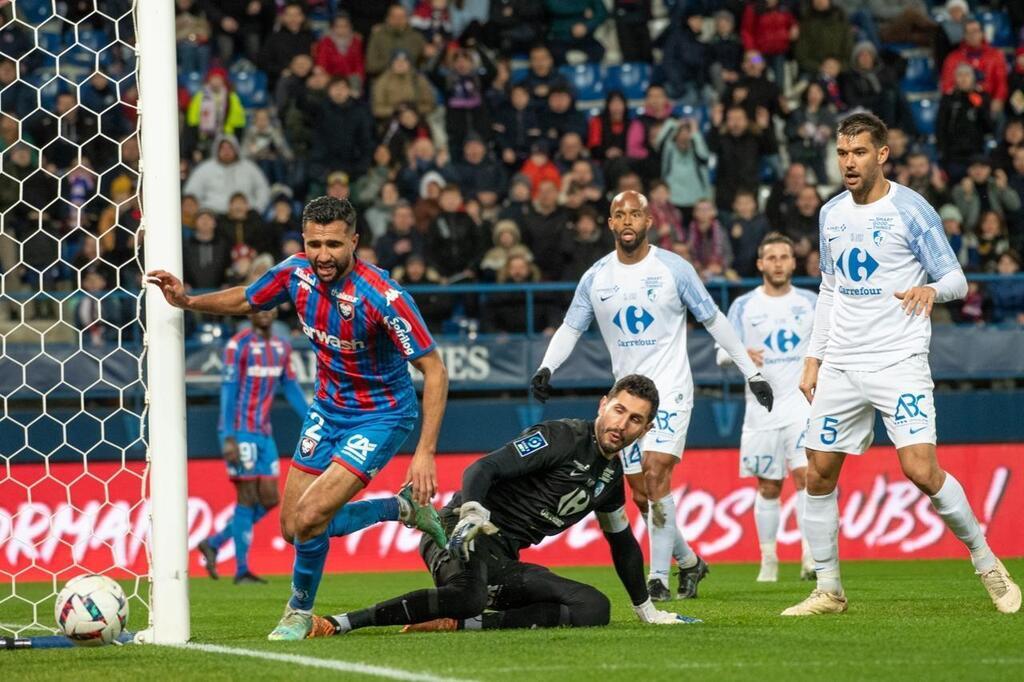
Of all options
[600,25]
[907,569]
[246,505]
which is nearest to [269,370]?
[246,505]

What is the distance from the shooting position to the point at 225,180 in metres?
17.7

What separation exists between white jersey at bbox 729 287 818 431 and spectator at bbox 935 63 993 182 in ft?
25.4

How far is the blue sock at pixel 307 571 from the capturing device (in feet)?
23.9

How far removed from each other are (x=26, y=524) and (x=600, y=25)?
10791mm

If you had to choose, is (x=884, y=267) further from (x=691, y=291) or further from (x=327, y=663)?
(x=327, y=663)

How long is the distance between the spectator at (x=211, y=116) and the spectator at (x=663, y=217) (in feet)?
17.0

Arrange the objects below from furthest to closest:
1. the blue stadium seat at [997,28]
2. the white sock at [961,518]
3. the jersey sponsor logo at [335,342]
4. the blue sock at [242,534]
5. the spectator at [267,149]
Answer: the blue stadium seat at [997,28]
the spectator at [267,149]
the blue sock at [242,534]
the white sock at [961,518]
the jersey sponsor logo at [335,342]

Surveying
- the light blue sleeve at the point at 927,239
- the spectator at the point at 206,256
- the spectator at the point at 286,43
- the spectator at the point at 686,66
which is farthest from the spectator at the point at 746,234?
the light blue sleeve at the point at 927,239

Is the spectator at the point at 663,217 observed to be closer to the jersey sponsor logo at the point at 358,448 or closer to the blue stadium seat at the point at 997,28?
the blue stadium seat at the point at 997,28

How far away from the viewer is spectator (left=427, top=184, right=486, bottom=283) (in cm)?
1673

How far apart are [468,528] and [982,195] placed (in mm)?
13296

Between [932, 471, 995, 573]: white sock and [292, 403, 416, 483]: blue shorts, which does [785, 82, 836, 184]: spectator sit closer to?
[932, 471, 995, 573]: white sock

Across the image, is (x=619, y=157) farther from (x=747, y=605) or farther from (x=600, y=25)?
(x=747, y=605)

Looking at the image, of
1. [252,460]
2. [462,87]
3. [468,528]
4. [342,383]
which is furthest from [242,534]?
[462,87]
